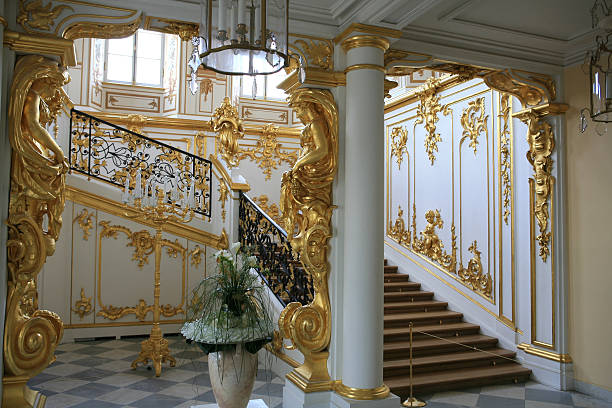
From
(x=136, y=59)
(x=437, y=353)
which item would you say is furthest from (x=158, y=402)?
(x=136, y=59)

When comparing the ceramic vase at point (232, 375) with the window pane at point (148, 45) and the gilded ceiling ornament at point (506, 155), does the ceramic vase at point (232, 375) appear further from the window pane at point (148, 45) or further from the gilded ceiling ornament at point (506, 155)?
the window pane at point (148, 45)

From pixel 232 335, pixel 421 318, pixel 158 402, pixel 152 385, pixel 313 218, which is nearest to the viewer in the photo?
pixel 232 335

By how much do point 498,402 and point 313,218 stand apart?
2.68 meters

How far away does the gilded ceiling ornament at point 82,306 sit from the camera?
7129 millimetres

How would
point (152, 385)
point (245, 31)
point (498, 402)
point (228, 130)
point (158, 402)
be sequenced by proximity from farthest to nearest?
point (228, 130) → point (152, 385) → point (498, 402) → point (158, 402) → point (245, 31)

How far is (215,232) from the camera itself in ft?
25.3

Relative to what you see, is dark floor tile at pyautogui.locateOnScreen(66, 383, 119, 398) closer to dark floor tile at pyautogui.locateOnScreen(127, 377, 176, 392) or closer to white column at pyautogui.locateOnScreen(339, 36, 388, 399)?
dark floor tile at pyautogui.locateOnScreen(127, 377, 176, 392)

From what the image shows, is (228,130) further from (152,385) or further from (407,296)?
(152,385)

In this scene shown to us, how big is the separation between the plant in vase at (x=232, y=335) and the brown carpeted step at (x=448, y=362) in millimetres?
2593

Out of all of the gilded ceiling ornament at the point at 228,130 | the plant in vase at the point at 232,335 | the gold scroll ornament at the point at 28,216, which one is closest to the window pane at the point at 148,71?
the gilded ceiling ornament at the point at 228,130

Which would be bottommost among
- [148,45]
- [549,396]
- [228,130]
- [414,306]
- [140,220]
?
[549,396]

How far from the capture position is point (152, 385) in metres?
5.25

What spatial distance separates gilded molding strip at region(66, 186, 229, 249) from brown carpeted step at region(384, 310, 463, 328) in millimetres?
2618

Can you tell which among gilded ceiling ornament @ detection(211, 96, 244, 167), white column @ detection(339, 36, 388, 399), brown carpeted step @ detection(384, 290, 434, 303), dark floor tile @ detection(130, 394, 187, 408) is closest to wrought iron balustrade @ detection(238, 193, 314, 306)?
white column @ detection(339, 36, 388, 399)
